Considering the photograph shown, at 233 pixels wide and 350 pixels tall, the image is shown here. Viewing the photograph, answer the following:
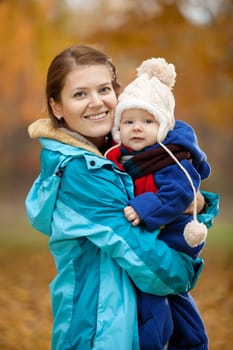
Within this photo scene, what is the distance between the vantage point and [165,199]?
2.46 meters

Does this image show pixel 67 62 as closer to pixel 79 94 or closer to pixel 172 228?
pixel 79 94

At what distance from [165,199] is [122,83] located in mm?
7288

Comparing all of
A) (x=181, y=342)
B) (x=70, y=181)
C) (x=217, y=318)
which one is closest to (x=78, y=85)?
(x=70, y=181)

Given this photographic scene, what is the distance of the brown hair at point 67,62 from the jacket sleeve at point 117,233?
348mm

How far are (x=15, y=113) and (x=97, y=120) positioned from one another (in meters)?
8.18

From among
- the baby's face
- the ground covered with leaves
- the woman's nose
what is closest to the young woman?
the woman's nose

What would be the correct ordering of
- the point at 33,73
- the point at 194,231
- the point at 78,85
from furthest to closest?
1. the point at 33,73
2. the point at 78,85
3. the point at 194,231

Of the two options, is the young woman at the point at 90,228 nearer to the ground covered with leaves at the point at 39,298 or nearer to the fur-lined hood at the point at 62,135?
the fur-lined hood at the point at 62,135

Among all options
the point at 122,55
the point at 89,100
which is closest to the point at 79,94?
the point at 89,100

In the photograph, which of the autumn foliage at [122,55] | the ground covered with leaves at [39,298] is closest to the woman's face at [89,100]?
the ground covered with leaves at [39,298]

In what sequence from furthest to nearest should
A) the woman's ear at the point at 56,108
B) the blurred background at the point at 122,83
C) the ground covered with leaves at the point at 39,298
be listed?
the blurred background at the point at 122,83 < the ground covered with leaves at the point at 39,298 < the woman's ear at the point at 56,108

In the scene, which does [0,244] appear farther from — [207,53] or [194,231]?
[194,231]

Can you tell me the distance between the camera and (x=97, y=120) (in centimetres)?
269

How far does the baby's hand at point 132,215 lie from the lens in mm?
2467
